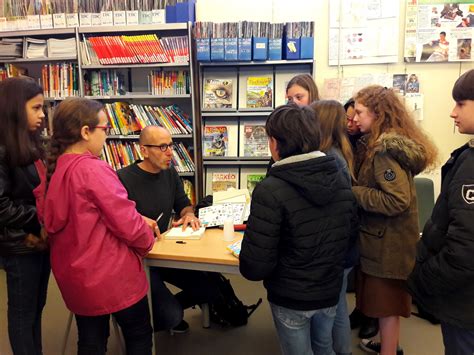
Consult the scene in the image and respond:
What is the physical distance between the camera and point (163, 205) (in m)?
2.20

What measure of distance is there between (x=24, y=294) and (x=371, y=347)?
192 cm

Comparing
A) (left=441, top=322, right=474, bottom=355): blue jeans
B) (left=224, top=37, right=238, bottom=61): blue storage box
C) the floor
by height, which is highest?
(left=224, top=37, right=238, bottom=61): blue storage box

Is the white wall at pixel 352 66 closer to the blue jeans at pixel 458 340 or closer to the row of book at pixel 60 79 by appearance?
the row of book at pixel 60 79

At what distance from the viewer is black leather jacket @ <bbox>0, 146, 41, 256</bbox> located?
153 centimetres

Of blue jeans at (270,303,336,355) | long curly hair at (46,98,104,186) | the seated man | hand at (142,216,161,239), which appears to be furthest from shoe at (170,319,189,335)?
long curly hair at (46,98,104,186)

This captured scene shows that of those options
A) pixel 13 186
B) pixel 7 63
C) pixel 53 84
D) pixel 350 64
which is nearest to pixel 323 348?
pixel 13 186

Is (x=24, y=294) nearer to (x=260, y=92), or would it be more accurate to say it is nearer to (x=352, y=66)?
(x=260, y=92)

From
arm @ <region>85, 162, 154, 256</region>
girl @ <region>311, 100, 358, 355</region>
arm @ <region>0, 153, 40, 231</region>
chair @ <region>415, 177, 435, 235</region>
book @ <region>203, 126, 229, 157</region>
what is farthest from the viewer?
book @ <region>203, 126, 229, 157</region>

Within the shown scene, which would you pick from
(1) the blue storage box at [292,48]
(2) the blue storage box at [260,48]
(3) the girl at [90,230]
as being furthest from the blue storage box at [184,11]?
(3) the girl at [90,230]

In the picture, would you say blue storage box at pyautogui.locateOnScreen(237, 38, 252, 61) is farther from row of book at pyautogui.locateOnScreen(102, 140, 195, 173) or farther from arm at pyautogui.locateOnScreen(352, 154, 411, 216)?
arm at pyautogui.locateOnScreen(352, 154, 411, 216)

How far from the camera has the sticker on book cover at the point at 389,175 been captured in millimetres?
1649

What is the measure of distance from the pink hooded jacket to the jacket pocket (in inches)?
40.2

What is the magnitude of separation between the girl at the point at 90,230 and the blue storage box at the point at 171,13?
194 centimetres

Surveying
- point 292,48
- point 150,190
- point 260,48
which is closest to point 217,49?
point 260,48
